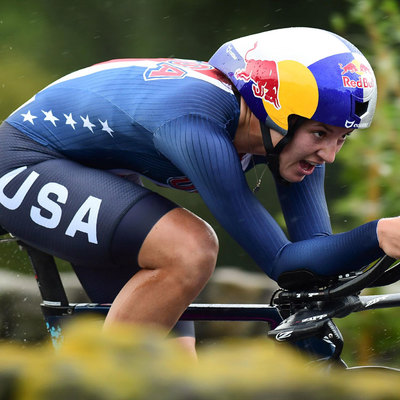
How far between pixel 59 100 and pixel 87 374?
1775 millimetres

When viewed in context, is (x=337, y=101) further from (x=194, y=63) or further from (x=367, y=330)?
(x=367, y=330)

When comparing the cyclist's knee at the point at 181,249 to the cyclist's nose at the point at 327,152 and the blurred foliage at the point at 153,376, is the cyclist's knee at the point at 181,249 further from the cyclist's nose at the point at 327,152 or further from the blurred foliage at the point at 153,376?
the blurred foliage at the point at 153,376

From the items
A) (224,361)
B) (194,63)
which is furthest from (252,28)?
(224,361)

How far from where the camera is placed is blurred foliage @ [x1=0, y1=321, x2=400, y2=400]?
965 millimetres

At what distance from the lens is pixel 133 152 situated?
254 cm

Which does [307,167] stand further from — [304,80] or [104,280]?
[104,280]

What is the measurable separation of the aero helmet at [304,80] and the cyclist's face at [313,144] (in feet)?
0.09

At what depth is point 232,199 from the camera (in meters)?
2.32

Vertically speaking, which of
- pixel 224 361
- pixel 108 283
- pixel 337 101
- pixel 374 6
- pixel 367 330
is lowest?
pixel 367 330

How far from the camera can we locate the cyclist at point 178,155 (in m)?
2.33

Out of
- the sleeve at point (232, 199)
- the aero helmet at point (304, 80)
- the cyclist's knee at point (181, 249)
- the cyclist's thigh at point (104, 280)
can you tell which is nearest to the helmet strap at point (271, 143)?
the aero helmet at point (304, 80)

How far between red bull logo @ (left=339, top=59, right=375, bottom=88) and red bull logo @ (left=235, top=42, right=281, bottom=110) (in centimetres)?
19

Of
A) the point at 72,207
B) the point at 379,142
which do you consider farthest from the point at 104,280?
the point at 379,142

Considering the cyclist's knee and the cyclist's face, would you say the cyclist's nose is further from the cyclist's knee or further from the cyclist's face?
the cyclist's knee
